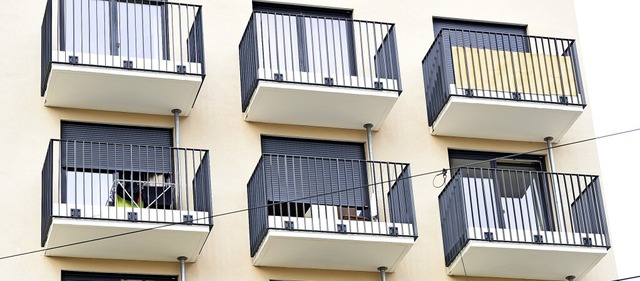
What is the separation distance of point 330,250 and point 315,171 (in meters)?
1.57

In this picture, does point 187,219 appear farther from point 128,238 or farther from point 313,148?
point 313,148

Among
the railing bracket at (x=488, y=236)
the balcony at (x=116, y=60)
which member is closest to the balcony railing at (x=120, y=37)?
the balcony at (x=116, y=60)

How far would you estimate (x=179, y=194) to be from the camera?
22.9 meters

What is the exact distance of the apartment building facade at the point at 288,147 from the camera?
2267 cm

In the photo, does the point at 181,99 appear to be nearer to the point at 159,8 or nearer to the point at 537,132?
the point at 159,8

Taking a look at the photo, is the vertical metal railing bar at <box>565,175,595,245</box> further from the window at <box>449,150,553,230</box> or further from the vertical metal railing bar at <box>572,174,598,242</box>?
the window at <box>449,150,553,230</box>

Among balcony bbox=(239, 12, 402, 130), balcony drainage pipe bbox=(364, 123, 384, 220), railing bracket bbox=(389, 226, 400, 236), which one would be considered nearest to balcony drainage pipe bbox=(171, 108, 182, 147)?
balcony bbox=(239, 12, 402, 130)

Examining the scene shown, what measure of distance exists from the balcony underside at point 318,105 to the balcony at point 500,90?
110 cm

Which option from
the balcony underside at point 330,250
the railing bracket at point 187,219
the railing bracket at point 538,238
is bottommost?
the balcony underside at point 330,250

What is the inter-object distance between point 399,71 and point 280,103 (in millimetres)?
2104

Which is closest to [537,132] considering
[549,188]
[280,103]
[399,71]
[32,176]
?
[549,188]

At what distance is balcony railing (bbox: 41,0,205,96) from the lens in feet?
76.1

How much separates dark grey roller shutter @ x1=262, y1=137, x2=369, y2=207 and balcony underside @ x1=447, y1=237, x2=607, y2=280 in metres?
1.84

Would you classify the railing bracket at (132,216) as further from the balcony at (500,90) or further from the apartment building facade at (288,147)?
the balcony at (500,90)
